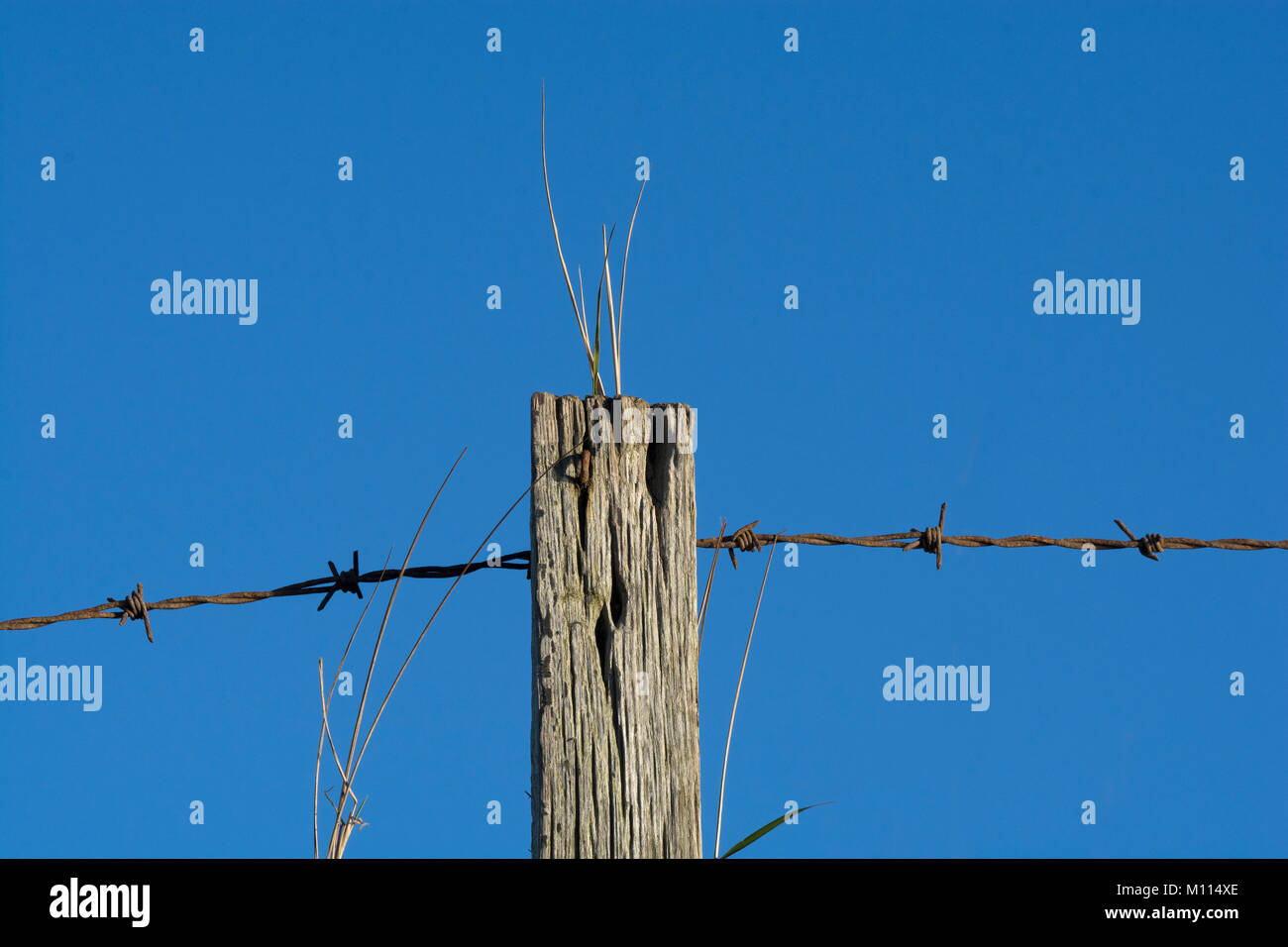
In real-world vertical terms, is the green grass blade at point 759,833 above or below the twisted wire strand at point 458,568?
below

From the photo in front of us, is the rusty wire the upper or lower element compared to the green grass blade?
upper

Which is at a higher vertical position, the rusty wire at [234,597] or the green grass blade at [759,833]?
the rusty wire at [234,597]

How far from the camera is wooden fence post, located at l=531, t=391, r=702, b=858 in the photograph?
6.98 feet

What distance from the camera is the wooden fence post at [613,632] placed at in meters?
2.13

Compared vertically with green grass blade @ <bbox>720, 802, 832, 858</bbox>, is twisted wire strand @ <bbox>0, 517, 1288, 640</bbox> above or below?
above

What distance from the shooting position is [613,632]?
2.19 meters

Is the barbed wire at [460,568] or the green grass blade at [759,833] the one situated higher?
the barbed wire at [460,568]
